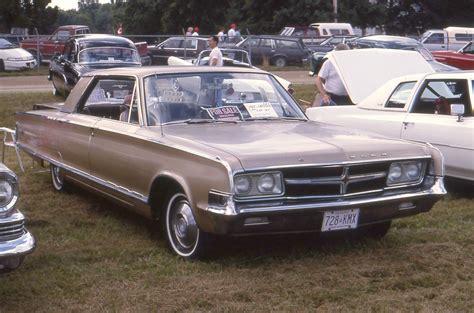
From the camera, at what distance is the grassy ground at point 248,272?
4.70 m

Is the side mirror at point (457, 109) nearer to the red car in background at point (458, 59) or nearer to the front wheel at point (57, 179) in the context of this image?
the front wheel at point (57, 179)

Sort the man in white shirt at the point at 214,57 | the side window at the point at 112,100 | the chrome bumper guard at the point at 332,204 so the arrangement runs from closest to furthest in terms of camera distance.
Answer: the chrome bumper guard at the point at 332,204
the side window at the point at 112,100
the man in white shirt at the point at 214,57

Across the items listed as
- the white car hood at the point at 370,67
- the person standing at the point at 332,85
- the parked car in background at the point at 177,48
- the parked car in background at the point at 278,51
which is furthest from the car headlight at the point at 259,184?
the parked car in background at the point at 278,51

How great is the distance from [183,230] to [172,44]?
24862mm

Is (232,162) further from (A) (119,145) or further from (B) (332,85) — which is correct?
(B) (332,85)

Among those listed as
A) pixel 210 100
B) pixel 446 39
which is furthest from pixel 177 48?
pixel 210 100

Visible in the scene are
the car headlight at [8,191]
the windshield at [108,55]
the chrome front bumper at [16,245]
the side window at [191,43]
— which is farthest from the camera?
the side window at [191,43]

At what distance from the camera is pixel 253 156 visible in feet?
16.5

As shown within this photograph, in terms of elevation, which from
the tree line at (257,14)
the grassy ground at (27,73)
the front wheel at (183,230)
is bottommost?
the grassy ground at (27,73)

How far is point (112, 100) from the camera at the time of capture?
7.55 metres

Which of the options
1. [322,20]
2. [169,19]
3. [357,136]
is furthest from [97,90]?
[169,19]

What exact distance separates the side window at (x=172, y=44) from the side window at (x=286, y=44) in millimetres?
4164

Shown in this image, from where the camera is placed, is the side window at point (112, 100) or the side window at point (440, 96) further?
the side window at point (440, 96)

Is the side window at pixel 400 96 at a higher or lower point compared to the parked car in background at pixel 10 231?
higher
